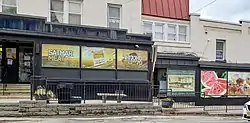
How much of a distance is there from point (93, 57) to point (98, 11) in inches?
147

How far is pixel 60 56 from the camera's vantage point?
811 inches

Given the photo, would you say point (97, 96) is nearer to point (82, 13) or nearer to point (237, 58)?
point (82, 13)

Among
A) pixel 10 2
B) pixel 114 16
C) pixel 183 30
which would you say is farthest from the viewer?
pixel 183 30

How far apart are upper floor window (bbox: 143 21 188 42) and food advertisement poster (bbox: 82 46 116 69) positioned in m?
5.67

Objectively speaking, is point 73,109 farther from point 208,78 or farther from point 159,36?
point 208,78

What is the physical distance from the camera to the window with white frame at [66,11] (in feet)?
75.3

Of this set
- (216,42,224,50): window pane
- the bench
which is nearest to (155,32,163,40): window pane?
(216,42,224,50): window pane

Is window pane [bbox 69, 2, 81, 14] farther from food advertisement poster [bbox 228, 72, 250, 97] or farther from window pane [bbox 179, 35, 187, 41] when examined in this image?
food advertisement poster [bbox 228, 72, 250, 97]

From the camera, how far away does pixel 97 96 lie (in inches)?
835

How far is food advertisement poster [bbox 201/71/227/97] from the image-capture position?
27.0 m

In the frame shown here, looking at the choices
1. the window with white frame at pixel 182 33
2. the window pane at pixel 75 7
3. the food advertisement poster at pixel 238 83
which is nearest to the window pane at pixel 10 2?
the window pane at pixel 75 7

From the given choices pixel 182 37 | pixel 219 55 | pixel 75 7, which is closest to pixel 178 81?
pixel 182 37

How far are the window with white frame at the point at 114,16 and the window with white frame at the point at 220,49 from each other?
8838 mm

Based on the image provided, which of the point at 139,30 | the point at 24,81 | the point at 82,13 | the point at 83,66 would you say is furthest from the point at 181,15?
the point at 24,81
